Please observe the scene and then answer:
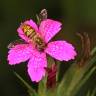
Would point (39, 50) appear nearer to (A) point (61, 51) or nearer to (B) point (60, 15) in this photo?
(A) point (61, 51)

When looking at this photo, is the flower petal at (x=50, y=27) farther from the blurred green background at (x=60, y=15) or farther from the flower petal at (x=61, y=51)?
the blurred green background at (x=60, y=15)

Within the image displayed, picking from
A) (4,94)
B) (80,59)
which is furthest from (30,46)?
(4,94)

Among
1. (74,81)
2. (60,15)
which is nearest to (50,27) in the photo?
(74,81)

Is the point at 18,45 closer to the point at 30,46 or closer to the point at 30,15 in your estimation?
the point at 30,46

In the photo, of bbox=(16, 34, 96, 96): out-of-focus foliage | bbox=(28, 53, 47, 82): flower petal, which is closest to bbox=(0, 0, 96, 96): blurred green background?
bbox=(16, 34, 96, 96): out-of-focus foliage

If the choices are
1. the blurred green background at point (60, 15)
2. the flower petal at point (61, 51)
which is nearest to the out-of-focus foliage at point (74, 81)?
the flower petal at point (61, 51)

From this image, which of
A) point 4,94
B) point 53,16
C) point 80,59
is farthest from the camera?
point 53,16

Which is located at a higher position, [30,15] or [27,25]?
[27,25]
